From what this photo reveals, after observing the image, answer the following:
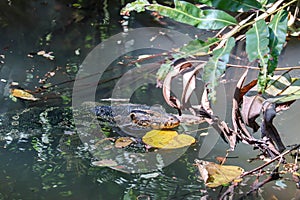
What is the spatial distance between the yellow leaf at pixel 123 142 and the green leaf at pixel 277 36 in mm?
778

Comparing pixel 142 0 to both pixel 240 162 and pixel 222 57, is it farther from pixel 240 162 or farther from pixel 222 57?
pixel 240 162

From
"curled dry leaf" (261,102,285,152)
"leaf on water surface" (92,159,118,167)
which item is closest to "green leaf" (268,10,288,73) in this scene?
"curled dry leaf" (261,102,285,152)

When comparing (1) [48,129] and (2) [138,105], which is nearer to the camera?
(1) [48,129]

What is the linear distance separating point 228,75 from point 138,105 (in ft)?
1.58

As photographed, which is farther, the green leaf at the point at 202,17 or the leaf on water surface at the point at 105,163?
the leaf on water surface at the point at 105,163

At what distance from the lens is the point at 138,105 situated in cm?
173

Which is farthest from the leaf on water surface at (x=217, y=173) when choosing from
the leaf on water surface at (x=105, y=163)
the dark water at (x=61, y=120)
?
the leaf on water surface at (x=105, y=163)

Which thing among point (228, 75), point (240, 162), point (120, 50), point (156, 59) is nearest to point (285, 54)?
point (228, 75)

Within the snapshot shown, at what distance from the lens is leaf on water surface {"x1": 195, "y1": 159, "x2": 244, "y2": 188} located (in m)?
1.20

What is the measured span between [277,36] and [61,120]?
3.35 ft

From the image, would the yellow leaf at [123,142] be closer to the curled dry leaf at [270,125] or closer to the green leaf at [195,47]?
the curled dry leaf at [270,125]

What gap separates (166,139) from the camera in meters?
1.47

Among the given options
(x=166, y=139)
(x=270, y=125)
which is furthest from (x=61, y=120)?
(x=270, y=125)

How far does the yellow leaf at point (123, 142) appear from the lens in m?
1.45
